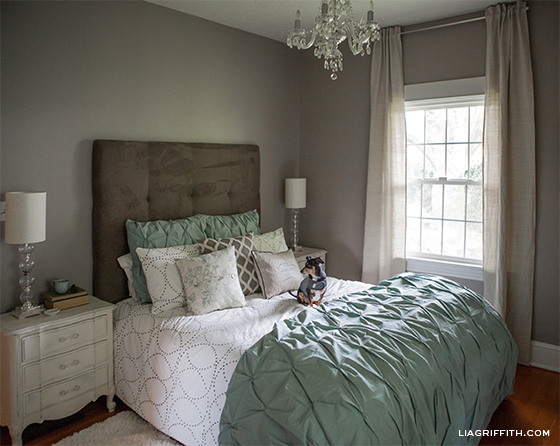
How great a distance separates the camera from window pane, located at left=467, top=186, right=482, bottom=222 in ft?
12.4

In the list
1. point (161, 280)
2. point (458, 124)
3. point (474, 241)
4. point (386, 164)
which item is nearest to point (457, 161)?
point (458, 124)

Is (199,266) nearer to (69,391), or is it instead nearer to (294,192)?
(69,391)

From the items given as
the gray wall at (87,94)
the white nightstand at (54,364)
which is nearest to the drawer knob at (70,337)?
the white nightstand at (54,364)

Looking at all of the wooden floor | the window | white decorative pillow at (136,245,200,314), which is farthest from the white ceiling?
the wooden floor

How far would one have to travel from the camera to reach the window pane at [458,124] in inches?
149

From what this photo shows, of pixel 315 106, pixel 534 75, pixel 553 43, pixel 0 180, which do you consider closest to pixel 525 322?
pixel 534 75

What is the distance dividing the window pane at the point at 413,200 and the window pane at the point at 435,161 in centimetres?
15

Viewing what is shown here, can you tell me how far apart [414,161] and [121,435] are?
3245 millimetres

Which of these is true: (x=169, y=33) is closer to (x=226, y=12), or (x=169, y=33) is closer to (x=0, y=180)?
(x=226, y=12)

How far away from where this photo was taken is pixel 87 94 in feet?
9.62

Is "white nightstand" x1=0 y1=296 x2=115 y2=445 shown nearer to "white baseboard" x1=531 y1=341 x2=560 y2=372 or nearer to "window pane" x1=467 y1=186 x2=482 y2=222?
"window pane" x1=467 y1=186 x2=482 y2=222

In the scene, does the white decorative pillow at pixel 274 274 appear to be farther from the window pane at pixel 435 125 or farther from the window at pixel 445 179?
the window pane at pixel 435 125

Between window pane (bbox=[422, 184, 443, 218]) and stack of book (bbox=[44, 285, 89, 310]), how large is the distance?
2.96 m

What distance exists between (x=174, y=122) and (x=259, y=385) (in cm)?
233
